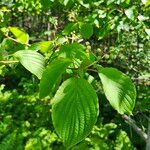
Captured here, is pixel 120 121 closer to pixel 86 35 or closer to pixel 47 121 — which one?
pixel 47 121

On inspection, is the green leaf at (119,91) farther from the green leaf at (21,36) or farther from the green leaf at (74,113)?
the green leaf at (21,36)

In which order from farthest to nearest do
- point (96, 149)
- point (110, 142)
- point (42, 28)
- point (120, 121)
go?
1. point (42, 28)
2. point (120, 121)
3. point (110, 142)
4. point (96, 149)

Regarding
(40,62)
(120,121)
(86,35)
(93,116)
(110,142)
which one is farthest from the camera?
(120,121)

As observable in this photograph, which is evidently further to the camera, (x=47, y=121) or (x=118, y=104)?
(x=47, y=121)

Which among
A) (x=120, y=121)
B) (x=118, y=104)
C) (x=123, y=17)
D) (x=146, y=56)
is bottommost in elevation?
(x=120, y=121)

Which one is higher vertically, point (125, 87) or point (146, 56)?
point (125, 87)

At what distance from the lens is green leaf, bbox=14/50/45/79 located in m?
0.57

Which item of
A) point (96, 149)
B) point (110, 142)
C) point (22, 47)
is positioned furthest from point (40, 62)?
point (110, 142)

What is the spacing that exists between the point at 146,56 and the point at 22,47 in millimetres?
4586

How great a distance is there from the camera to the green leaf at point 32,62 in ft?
1.88

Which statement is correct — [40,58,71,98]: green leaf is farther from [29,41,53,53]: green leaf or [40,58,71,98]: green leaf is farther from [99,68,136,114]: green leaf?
[29,41,53,53]: green leaf

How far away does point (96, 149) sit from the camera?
515 cm

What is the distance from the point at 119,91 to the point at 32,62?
0.16 metres

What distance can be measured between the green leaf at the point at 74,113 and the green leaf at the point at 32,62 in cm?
9
